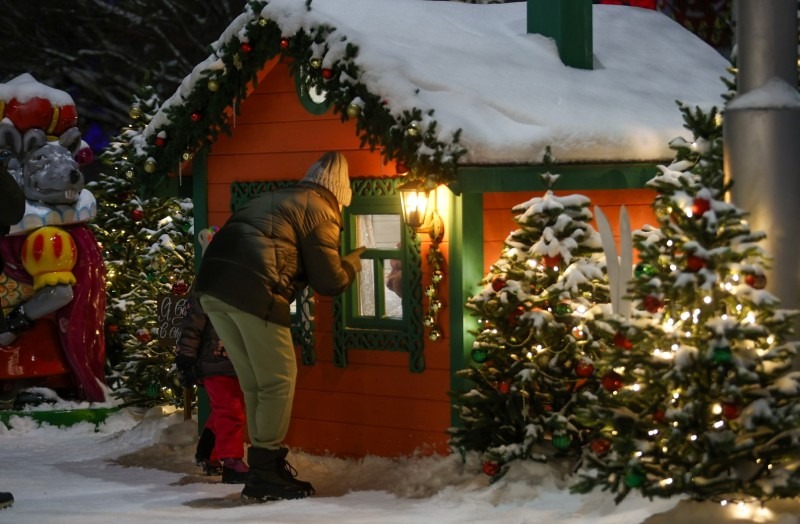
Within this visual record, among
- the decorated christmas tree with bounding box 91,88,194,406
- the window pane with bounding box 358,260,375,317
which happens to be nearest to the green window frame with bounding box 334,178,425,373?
the window pane with bounding box 358,260,375,317

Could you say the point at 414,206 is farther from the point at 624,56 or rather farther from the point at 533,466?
the point at 624,56

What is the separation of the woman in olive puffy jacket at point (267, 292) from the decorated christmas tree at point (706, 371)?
2.48m

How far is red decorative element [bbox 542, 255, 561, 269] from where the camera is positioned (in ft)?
31.0

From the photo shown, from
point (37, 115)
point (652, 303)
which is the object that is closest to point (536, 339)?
point (652, 303)

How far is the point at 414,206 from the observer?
33.2 ft

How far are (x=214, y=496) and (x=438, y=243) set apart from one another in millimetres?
2179

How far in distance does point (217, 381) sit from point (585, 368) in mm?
2684

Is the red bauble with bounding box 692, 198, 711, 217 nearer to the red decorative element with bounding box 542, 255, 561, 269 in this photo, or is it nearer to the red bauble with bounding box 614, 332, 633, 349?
the red bauble with bounding box 614, 332, 633, 349

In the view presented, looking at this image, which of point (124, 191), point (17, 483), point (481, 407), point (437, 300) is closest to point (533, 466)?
point (481, 407)

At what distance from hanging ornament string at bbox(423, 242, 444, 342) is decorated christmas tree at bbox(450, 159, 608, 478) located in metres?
0.48

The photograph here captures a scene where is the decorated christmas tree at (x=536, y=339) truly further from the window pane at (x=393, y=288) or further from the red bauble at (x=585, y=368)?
the window pane at (x=393, y=288)

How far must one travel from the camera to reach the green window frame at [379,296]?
34.2 ft

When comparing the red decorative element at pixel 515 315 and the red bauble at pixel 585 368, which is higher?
the red decorative element at pixel 515 315

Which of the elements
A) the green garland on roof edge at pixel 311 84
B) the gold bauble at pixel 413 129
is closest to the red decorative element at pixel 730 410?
the green garland on roof edge at pixel 311 84
